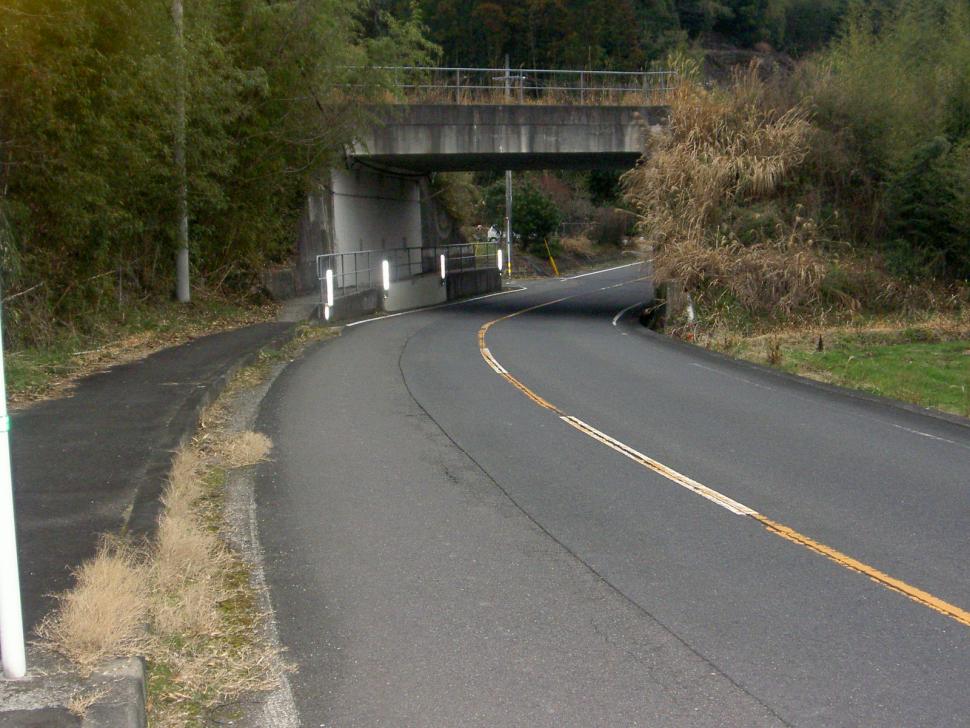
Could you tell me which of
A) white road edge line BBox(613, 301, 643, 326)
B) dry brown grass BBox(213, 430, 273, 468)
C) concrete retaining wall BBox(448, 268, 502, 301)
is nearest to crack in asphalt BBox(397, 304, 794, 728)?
dry brown grass BBox(213, 430, 273, 468)

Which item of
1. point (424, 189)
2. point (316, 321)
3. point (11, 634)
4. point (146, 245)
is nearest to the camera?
point (11, 634)

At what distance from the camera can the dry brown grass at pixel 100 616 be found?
17.1 ft

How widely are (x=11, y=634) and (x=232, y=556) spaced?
261 cm

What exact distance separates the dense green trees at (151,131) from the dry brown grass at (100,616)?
31.2 feet

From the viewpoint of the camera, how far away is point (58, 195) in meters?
15.5

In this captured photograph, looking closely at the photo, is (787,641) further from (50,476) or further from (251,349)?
(251,349)

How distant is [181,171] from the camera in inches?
819

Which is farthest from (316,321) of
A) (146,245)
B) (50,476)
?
(50,476)

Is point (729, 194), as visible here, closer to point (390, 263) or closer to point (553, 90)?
point (553, 90)

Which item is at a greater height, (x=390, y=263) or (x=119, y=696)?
(x=390, y=263)

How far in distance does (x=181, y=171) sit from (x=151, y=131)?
2.61 meters

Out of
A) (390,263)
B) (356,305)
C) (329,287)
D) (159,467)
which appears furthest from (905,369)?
(390,263)

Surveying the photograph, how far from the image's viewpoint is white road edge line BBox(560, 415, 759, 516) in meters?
8.62

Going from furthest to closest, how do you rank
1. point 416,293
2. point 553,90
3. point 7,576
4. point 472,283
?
point 472,283 < point 416,293 < point 553,90 < point 7,576
